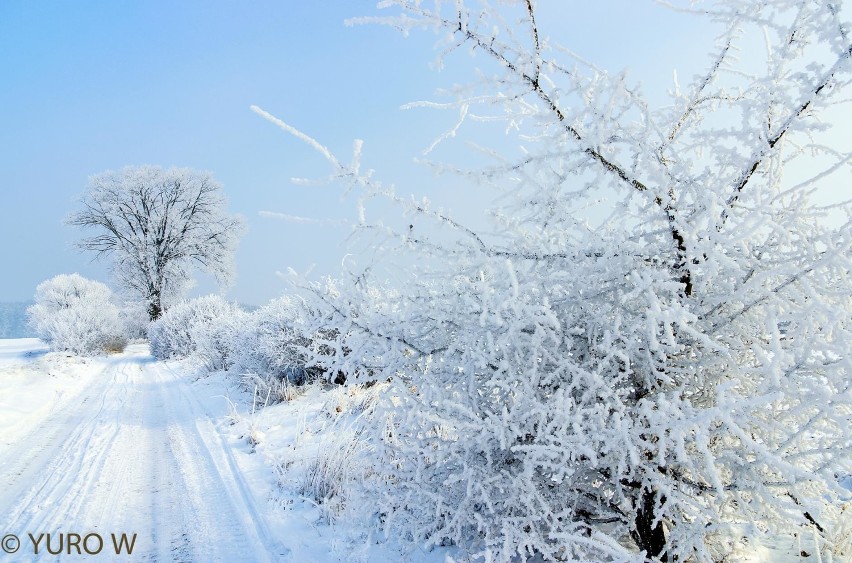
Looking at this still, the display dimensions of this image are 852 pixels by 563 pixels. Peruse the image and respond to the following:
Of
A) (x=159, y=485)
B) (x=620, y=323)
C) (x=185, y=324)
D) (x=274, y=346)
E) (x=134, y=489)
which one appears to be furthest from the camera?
(x=185, y=324)

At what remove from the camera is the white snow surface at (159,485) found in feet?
10.6

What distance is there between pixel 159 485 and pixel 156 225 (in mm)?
27593

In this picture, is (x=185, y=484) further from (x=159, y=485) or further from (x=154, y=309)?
(x=154, y=309)

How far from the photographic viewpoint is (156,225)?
2830 centimetres

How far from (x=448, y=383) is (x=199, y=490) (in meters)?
3.15

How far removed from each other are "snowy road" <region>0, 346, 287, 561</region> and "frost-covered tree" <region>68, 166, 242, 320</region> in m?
22.8

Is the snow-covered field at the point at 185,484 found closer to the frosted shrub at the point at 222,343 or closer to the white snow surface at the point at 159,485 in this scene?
the white snow surface at the point at 159,485

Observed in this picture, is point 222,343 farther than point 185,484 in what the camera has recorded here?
Yes

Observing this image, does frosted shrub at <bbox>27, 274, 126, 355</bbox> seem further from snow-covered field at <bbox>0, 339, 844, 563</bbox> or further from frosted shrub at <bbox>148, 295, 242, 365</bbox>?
snow-covered field at <bbox>0, 339, 844, 563</bbox>

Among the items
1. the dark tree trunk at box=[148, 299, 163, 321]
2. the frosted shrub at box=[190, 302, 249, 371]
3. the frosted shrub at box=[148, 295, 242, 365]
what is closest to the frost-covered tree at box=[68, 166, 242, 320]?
the dark tree trunk at box=[148, 299, 163, 321]

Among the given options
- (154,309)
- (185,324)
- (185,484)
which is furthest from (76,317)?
(185,484)

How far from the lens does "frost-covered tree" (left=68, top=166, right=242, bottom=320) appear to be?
90.7 ft

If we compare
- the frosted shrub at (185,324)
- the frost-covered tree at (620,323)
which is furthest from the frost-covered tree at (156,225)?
the frost-covered tree at (620,323)

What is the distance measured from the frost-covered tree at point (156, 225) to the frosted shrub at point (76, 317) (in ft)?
6.88
